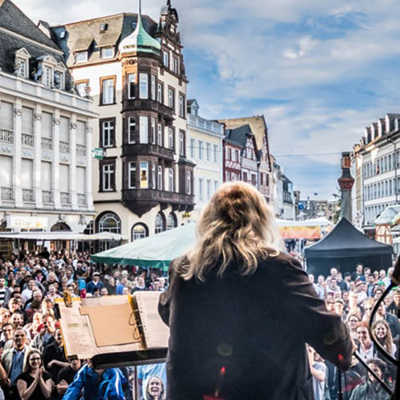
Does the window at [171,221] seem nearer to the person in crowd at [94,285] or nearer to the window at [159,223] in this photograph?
the window at [159,223]

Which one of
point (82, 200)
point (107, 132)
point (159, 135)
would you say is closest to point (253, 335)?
point (82, 200)

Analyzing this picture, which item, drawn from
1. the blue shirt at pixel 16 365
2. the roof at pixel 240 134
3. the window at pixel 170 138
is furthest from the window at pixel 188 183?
the blue shirt at pixel 16 365

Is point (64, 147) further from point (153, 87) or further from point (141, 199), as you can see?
point (153, 87)

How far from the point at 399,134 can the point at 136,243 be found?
46.2 meters

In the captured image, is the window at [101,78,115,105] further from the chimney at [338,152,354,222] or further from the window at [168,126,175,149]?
the chimney at [338,152,354,222]

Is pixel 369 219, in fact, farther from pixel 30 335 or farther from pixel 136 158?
pixel 30 335

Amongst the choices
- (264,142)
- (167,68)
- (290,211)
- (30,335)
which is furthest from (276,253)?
(290,211)

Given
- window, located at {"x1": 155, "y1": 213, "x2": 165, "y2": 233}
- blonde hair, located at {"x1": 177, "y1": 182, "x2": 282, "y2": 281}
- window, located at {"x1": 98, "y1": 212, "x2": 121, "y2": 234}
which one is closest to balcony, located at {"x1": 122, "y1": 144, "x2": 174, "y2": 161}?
window, located at {"x1": 98, "y1": 212, "x2": 121, "y2": 234}

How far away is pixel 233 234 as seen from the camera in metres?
2.58

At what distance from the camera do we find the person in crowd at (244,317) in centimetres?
233

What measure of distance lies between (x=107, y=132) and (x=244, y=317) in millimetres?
38183

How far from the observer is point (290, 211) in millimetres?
95188

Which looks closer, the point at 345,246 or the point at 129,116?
the point at 345,246

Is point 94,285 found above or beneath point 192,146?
beneath
